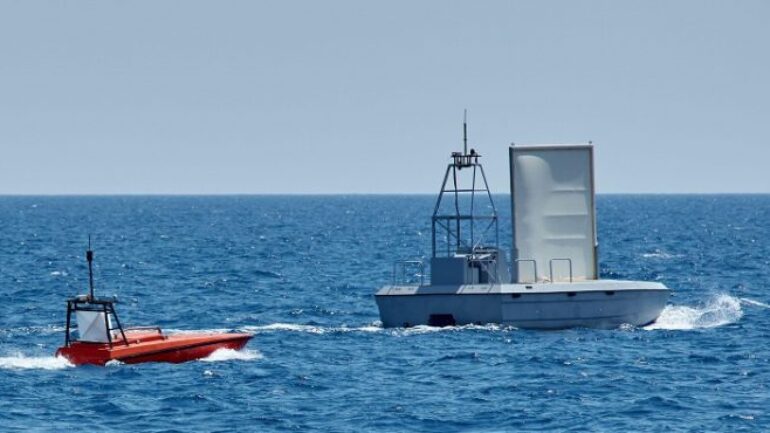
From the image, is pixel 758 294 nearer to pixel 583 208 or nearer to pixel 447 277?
pixel 583 208

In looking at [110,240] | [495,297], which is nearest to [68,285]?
[495,297]

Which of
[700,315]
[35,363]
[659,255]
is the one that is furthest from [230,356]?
[659,255]

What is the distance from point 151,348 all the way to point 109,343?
1.24 m

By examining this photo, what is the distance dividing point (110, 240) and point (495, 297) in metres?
87.0

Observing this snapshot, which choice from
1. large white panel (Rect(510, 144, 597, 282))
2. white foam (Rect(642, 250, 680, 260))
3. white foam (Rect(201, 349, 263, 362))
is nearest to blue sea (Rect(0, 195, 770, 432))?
white foam (Rect(201, 349, 263, 362))

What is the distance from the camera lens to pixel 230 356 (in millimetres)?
45375

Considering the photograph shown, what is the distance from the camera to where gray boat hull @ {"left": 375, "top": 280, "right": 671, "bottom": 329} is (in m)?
50.4

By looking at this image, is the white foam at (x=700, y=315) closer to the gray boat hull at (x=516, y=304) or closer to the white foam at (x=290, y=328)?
the gray boat hull at (x=516, y=304)

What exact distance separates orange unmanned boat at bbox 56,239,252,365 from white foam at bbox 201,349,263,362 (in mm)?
391

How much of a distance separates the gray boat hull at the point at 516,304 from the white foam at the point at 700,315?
6.85 feet

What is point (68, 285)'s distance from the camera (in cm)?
7656

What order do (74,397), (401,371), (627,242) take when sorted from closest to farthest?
(74,397) < (401,371) < (627,242)

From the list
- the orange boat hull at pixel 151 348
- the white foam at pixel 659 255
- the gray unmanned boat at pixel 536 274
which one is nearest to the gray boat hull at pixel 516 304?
the gray unmanned boat at pixel 536 274

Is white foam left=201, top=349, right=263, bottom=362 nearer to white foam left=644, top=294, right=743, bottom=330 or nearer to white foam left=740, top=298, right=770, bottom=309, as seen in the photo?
white foam left=644, top=294, right=743, bottom=330
